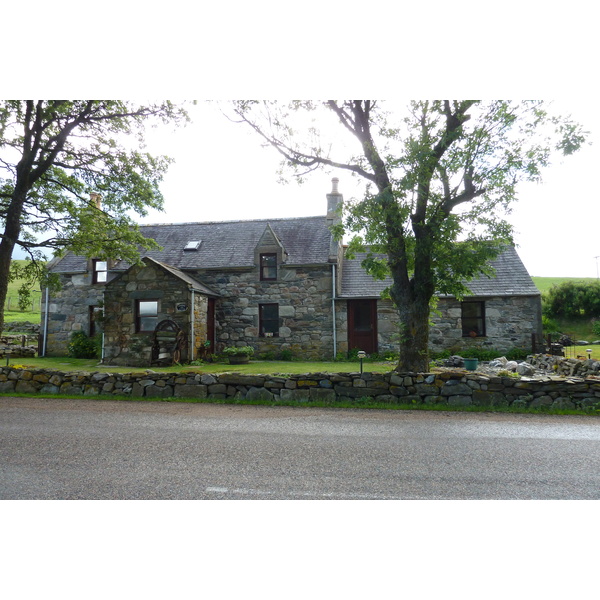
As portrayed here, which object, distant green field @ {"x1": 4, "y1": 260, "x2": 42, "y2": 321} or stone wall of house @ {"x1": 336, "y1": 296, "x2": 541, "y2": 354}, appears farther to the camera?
distant green field @ {"x1": 4, "y1": 260, "x2": 42, "y2": 321}

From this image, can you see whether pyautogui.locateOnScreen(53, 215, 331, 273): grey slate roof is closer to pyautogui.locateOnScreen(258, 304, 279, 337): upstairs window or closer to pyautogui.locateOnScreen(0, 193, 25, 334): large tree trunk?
pyautogui.locateOnScreen(258, 304, 279, 337): upstairs window

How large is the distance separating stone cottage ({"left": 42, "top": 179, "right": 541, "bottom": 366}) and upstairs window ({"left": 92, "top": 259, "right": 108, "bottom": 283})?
48 millimetres

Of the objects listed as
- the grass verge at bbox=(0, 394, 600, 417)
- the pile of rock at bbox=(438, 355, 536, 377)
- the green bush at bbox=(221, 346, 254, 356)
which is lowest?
the grass verge at bbox=(0, 394, 600, 417)

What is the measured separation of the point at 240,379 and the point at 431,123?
281 inches

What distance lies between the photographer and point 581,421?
767 centimetres

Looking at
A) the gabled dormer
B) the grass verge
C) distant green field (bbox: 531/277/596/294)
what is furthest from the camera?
distant green field (bbox: 531/277/596/294)

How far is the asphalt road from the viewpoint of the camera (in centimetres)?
429

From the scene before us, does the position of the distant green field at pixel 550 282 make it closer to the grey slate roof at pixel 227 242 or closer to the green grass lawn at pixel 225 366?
the grey slate roof at pixel 227 242

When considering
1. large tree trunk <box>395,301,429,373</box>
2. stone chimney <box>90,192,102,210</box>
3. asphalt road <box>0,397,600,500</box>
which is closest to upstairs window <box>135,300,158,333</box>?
stone chimney <box>90,192,102,210</box>

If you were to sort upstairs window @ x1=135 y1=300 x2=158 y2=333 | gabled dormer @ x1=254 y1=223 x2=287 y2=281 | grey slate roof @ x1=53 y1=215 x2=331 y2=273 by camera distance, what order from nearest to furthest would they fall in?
upstairs window @ x1=135 y1=300 x2=158 y2=333 → gabled dormer @ x1=254 y1=223 x2=287 y2=281 → grey slate roof @ x1=53 y1=215 x2=331 y2=273

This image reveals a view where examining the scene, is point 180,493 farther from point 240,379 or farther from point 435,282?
point 435,282

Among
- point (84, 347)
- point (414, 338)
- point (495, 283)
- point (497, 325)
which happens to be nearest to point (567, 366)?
point (414, 338)

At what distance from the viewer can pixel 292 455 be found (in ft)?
17.9

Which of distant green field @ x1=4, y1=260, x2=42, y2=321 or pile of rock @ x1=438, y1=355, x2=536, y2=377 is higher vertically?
distant green field @ x1=4, y1=260, x2=42, y2=321
